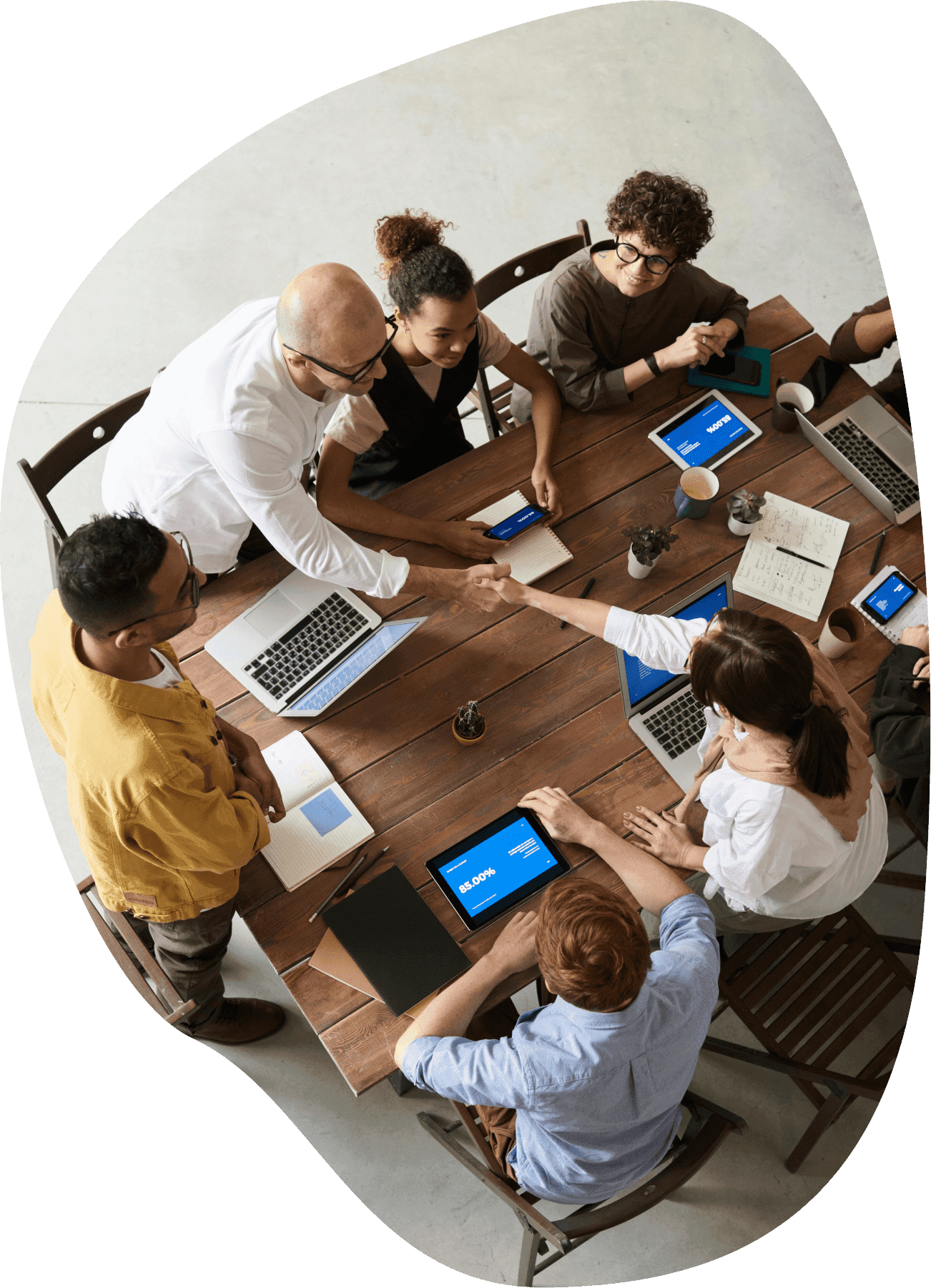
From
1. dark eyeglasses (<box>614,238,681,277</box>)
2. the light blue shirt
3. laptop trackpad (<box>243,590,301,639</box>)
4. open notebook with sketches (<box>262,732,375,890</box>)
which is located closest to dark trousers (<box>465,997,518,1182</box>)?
the light blue shirt

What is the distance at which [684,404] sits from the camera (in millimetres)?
3064

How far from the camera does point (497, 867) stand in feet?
8.05

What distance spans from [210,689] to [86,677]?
26.4 inches

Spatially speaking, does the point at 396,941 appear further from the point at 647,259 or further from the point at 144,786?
the point at 647,259

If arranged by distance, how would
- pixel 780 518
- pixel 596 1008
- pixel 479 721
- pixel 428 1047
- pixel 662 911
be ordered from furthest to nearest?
1. pixel 780 518
2. pixel 479 721
3. pixel 662 911
4. pixel 428 1047
5. pixel 596 1008

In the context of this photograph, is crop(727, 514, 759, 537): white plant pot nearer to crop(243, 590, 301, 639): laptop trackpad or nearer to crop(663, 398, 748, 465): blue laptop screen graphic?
crop(663, 398, 748, 465): blue laptop screen graphic

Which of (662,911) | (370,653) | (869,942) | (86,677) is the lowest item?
(869,942)

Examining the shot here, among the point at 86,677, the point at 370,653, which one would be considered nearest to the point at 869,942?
the point at 370,653

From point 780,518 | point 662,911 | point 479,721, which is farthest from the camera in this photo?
point 780,518

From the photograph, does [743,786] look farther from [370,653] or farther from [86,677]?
[86,677]

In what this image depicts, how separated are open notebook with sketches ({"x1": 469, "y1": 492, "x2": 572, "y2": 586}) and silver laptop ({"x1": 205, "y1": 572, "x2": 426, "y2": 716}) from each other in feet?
1.11

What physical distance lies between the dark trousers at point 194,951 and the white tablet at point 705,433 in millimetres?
1909

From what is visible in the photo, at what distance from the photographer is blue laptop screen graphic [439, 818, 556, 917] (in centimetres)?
242

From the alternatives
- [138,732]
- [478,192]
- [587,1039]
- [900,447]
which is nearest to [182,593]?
[138,732]
